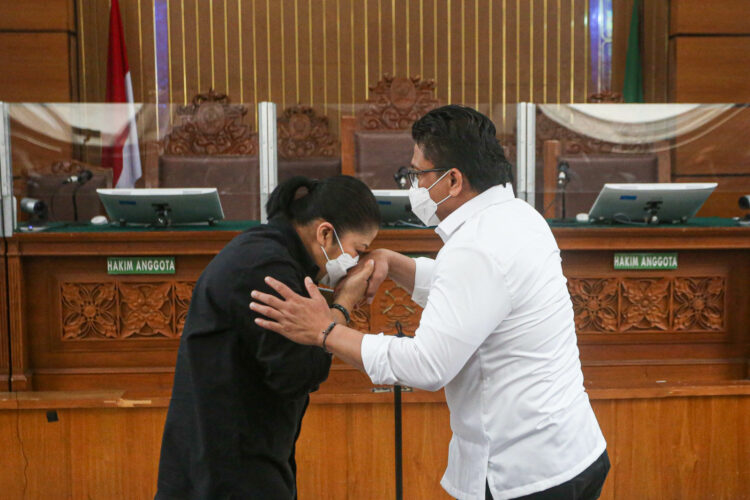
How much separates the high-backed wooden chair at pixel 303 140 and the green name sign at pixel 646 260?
1722 millimetres

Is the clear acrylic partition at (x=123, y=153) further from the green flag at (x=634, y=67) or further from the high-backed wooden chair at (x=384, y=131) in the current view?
the green flag at (x=634, y=67)

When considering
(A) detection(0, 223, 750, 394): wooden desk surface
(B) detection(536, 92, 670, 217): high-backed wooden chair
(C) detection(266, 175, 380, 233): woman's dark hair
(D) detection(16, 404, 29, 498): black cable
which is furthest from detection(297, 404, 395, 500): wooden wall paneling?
(B) detection(536, 92, 670, 217): high-backed wooden chair

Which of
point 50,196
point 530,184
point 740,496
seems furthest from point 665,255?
point 50,196

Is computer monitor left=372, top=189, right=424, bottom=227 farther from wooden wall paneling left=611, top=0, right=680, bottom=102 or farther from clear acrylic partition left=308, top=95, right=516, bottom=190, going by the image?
wooden wall paneling left=611, top=0, right=680, bottom=102

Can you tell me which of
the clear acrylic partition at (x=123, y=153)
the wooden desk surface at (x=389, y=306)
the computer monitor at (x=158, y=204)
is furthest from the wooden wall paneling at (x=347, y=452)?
the clear acrylic partition at (x=123, y=153)

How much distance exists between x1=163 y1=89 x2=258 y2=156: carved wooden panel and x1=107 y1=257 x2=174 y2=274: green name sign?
1.10m

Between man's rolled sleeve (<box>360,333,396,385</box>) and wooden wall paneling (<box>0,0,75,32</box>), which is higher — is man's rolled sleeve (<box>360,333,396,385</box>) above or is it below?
below

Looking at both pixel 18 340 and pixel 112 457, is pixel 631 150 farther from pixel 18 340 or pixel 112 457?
pixel 18 340

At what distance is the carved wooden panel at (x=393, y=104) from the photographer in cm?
402

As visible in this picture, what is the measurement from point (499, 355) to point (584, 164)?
9.06ft

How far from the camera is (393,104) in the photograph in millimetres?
4051

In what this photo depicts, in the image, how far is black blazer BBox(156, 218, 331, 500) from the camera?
126 centimetres

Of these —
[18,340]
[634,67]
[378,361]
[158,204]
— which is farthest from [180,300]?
[634,67]

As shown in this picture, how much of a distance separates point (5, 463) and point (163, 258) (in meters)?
1.00
